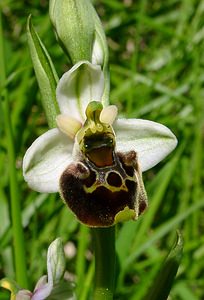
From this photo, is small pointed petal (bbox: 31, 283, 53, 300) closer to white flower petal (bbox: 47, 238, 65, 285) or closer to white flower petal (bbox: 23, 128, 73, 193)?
white flower petal (bbox: 47, 238, 65, 285)

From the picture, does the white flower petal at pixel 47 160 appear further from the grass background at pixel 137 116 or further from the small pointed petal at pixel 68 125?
the grass background at pixel 137 116

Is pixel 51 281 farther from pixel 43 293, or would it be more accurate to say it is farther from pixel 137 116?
pixel 137 116

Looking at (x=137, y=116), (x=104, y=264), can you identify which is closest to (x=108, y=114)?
(x=104, y=264)

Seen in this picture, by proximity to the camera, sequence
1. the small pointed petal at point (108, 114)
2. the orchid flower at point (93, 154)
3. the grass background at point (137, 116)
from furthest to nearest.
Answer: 1. the grass background at point (137, 116)
2. the small pointed petal at point (108, 114)
3. the orchid flower at point (93, 154)

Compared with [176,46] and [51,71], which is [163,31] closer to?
[176,46]

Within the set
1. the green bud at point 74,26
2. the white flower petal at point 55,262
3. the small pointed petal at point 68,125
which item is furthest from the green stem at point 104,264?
the green bud at point 74,26

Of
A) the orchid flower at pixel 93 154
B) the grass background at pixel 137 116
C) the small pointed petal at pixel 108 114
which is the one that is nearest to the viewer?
the orchid flower at pixel 93 154
